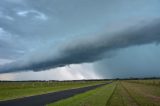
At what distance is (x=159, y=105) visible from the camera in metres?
27.0

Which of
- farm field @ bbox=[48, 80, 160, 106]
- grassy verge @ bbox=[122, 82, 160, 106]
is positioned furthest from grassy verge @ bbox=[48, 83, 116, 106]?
grassy verge @ bbox=[122, 82, 160, 106]

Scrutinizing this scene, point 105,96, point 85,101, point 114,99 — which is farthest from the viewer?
point 105,96

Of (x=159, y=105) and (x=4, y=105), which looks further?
(x=159, y=105)

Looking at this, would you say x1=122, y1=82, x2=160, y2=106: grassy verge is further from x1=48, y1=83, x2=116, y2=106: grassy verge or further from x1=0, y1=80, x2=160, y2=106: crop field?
x1=48, y1=83, x2=116, y2=106: grassy verge

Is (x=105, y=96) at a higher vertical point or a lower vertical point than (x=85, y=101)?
higher

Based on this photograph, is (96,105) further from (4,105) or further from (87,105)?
(4,105)

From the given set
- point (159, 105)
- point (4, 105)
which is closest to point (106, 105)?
point (159, 105)

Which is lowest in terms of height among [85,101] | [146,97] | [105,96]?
[85,101]

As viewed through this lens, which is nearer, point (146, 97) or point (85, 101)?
point (85, 101)

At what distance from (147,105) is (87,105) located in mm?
6350

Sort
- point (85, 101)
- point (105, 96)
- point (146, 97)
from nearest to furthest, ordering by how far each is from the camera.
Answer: point (85, 101) → point (146, 97) → point (105, 96)

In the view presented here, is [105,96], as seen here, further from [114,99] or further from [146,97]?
[114,99]

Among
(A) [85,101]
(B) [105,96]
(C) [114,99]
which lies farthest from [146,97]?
(A) [85,101]

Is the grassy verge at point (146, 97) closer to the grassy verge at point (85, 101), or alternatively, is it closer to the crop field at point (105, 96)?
the crop field at point (105, 96)
